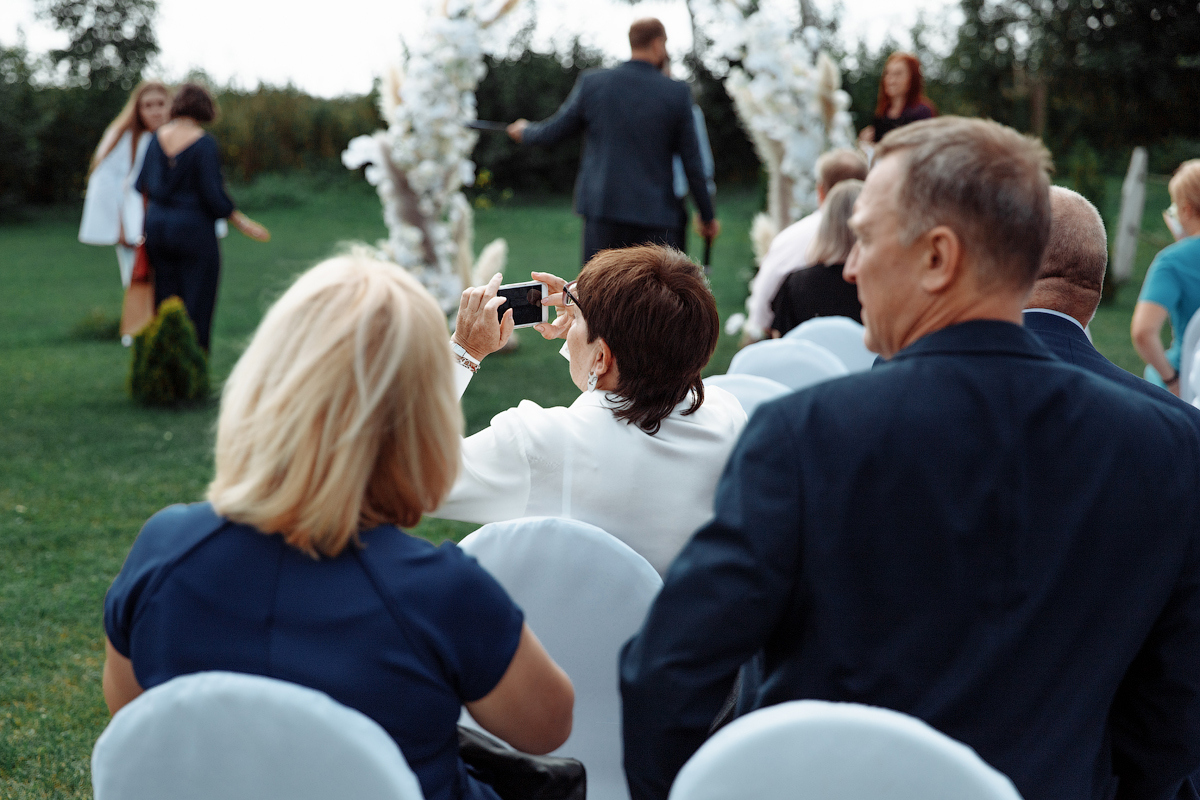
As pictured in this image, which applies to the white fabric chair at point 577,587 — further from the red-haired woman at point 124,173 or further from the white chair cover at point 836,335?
the red-haired woman at point 124,173

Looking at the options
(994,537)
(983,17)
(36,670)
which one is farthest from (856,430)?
(983,17)

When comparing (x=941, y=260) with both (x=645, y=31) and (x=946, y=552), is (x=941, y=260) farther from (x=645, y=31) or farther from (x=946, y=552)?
(x=645, y=31)

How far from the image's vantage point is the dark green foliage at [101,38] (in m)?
21.5

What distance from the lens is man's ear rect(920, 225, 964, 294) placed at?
48.1 inches

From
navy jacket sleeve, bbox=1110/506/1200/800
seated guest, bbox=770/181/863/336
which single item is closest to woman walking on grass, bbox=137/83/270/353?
seated guest, bbox=770/181/863/336

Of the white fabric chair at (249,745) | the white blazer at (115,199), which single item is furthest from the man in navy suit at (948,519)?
the white blazer at (115,199)

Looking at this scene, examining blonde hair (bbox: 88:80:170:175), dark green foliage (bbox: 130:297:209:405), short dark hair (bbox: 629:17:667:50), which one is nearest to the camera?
short dark hair (bbox: 629:17:667:50)

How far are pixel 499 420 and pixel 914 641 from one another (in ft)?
2.91

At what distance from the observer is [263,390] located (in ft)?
4.03

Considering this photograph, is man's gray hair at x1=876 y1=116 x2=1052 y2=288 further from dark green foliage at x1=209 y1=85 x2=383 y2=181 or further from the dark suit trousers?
dark green foliage at x1=209 y1=85 x2=383 y2=181

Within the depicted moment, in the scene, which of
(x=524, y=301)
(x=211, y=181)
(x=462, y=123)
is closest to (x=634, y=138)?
(x=462, y=123)

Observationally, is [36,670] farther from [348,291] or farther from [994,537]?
[994,537]

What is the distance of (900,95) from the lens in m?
6.55

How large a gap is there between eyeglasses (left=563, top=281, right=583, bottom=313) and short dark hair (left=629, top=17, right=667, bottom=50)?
12.9 feet
